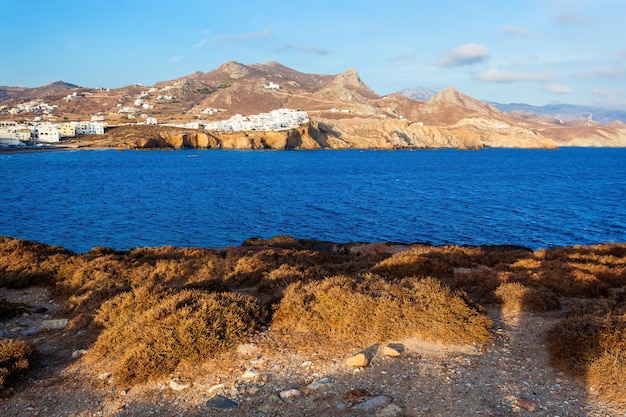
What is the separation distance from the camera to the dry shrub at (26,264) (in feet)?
51.0

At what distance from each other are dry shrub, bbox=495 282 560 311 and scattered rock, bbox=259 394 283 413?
7.55 metres

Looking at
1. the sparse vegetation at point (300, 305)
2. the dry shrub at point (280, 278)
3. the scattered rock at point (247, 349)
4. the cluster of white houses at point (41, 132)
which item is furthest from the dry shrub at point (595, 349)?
the cluster of white houses at point (41, 132)

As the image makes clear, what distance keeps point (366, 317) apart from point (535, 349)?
368 cm

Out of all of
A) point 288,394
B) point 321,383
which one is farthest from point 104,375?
point 321,383

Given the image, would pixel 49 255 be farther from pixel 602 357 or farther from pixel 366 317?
pixel 602 357

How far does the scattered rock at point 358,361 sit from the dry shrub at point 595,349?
3805 millimetres

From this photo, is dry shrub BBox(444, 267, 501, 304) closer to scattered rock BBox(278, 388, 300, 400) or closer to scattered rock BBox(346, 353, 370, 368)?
scattered rock BBox(346, 353, 370, 368)

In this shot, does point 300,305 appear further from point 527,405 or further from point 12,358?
point 12,358

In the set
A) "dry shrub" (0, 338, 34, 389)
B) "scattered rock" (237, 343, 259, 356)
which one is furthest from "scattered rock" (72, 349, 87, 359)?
"scattered rock" (237, 343, 259, 356)

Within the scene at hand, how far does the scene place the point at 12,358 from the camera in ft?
27.3

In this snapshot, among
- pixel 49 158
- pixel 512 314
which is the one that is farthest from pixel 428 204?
pixel 49 158

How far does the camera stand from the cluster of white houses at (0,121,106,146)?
138800 mm

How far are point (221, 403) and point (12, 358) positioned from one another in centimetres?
456

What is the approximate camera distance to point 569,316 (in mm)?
10211
